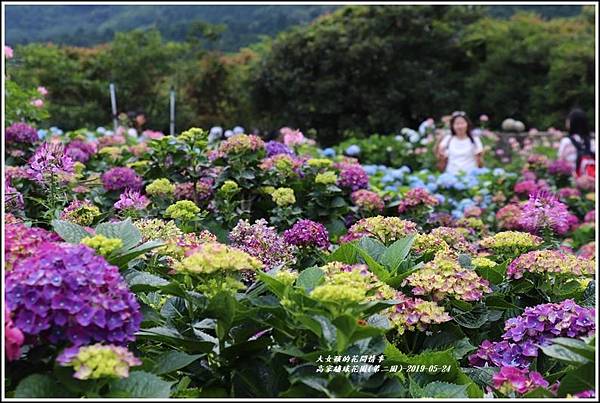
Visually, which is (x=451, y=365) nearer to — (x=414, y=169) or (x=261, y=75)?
(x=414, y=169)

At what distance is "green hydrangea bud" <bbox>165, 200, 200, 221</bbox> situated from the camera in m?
2.16

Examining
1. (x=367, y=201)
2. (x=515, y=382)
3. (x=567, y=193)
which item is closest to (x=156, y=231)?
(x=515, y=382)

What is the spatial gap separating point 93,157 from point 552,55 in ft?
43.4

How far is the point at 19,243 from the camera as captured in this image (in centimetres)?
130

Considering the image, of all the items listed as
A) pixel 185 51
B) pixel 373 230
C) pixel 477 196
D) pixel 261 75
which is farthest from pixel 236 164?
pixel 185 51

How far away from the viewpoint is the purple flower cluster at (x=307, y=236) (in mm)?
2145

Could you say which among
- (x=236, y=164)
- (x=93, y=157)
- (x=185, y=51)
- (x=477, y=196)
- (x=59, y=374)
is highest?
(x=59, y=374)

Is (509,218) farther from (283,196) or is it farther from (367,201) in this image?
(283,196)

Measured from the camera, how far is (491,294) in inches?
72.2

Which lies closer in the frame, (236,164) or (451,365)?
(451,365)

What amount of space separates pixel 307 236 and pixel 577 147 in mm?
5266

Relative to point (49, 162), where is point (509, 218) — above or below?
below

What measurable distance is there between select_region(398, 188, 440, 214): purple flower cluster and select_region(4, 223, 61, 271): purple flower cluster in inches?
76.7

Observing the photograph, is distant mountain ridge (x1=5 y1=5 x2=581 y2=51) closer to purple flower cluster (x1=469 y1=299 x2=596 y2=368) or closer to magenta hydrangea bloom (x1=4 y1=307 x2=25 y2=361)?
purple flower cluster (x1=469 y1=299 x2=596 y2=368)
